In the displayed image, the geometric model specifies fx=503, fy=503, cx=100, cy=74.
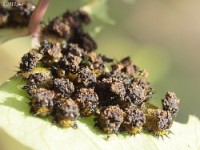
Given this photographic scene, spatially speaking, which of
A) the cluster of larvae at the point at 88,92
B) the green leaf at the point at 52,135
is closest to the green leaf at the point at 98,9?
the cluster of larvae at the point at 88,92

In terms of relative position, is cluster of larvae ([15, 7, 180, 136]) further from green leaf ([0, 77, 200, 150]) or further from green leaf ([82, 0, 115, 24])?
green leaf ([82, 0, 115, 24])

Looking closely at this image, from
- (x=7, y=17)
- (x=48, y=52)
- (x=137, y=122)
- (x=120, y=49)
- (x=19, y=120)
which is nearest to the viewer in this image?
(x=19, y=120)

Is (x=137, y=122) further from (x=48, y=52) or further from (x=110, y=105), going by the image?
(x=48, y=52)

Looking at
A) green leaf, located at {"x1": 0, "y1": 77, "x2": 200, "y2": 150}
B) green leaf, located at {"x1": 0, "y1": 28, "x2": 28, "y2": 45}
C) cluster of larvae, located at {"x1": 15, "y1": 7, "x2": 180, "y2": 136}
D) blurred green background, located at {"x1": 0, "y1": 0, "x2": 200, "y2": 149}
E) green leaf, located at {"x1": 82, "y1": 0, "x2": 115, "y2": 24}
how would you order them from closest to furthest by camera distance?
green leaf, located at {"x1": 0, "y1": 77, "x2": 200, "y2": 150}
cluster of larvae, located at {"x1": 15, "y1": 7, "x2": 180, "y2": 136}
green leaf, located at {"x1": 0, "y1": 28, "x2": 28, "y2": 45}
green leaf, located at {"x1": 82, "y1": 0, "x2": 115, "y2": 24}
blurred green background, located at {"x1": 0, "y1": 0, "x2": 200, "y2": 149}

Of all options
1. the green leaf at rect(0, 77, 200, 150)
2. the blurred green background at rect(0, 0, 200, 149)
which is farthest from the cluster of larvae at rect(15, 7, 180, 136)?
the blurred green background at rect(0, 0, 200, 149)

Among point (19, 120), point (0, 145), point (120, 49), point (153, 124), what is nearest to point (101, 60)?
point (153, 124)

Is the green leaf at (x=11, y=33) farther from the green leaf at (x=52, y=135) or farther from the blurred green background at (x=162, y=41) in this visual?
the blurred green background at (x=162, y=41)
